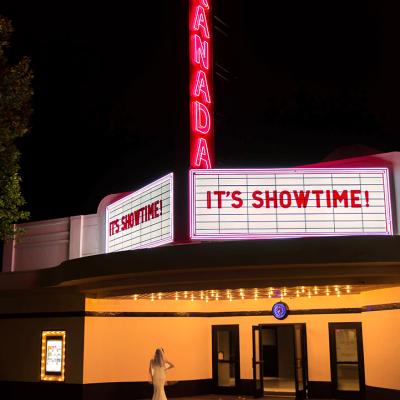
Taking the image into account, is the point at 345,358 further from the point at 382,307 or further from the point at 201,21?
the point at 201,21

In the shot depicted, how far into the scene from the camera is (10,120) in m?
15.1

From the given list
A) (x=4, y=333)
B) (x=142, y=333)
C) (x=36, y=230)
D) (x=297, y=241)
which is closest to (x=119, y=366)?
(x=142, y=333)

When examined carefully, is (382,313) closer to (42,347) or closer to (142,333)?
(142,333)

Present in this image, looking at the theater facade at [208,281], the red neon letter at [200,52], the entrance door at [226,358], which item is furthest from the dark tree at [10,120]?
the entrance door at [226,358]

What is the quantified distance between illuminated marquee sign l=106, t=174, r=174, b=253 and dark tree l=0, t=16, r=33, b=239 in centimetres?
223

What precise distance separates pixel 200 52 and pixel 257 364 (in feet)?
26.3

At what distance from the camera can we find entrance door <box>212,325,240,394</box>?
56.9 feet

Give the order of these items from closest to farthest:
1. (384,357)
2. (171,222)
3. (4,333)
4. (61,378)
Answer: (171,222) → (384,357) → (61,378) → (4,333)

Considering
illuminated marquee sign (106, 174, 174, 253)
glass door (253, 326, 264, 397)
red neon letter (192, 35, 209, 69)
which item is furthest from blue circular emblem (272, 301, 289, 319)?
red neon letter (192, 35, 209, 69)

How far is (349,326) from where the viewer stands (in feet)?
53.2

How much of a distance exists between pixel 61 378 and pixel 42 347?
3.31 ft

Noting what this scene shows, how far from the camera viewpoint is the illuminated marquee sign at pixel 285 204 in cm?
1245

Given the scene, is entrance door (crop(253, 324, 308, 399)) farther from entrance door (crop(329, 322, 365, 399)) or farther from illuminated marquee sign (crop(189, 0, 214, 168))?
illuminated marquee sign (crop(189, 0, 214, 168))

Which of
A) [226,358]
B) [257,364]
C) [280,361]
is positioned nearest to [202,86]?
[257,364]
